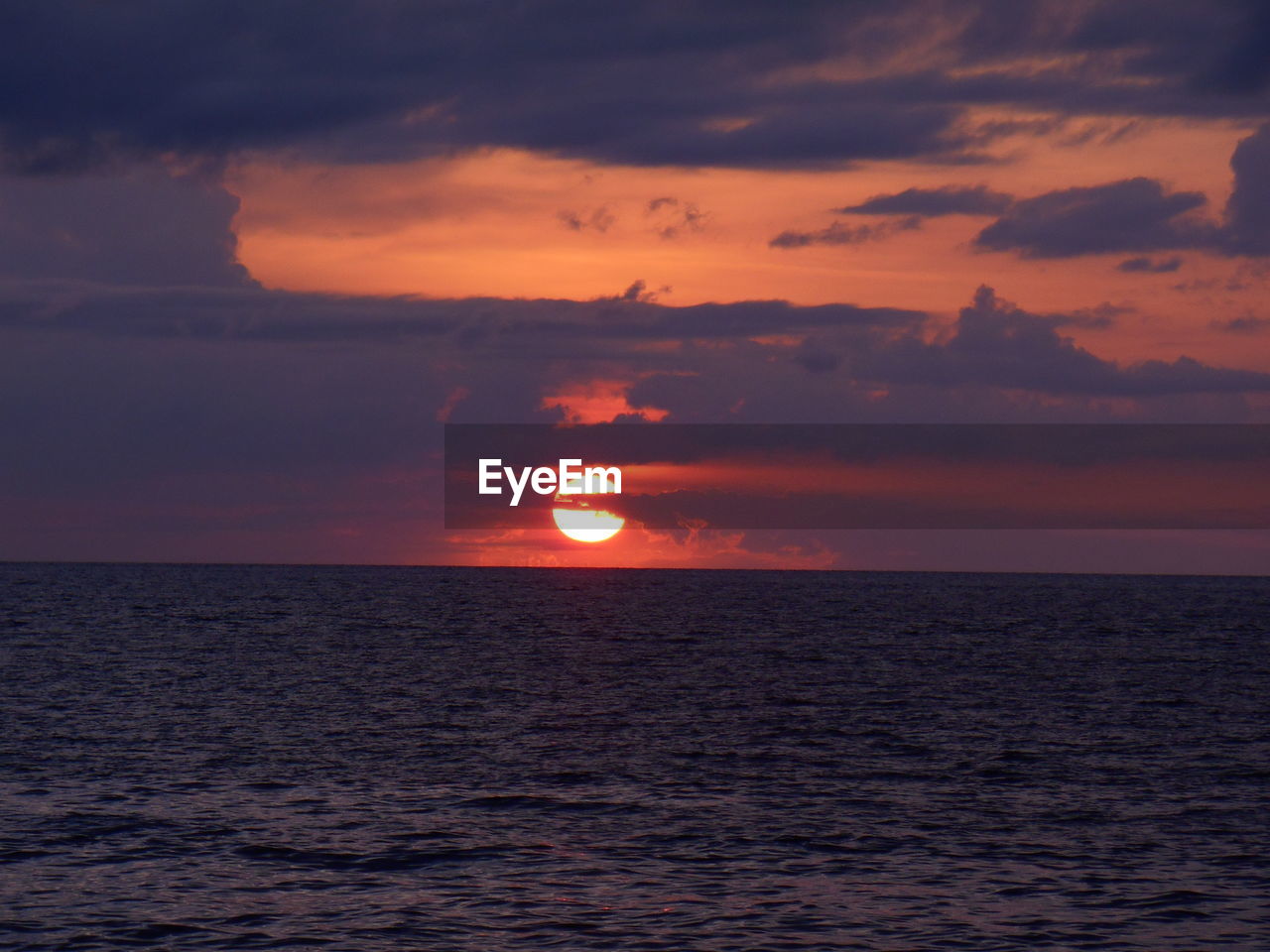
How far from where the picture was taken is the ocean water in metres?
27.7

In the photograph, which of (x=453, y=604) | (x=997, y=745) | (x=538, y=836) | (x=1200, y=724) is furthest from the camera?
(x=453, y=604)

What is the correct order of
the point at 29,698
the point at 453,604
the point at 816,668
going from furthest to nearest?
the point at 453,604, the point at 816,668, the point at 29,698

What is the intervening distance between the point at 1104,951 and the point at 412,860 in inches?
638

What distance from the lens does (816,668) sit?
279ft

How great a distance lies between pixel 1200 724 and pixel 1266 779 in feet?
46.6

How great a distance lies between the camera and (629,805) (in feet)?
129

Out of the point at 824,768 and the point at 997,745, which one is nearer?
the point at 824,768

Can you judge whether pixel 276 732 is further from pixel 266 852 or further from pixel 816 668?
pixel 816 668

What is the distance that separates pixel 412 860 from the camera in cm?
3253

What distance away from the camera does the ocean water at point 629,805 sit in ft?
90.9

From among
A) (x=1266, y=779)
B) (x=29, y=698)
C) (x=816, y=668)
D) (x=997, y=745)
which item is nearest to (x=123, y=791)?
(x=29, y=698)

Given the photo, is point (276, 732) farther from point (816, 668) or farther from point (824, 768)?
point (816, 668)

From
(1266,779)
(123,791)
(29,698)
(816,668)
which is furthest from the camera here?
(816,668)

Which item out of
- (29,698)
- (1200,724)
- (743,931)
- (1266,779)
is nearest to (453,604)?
(29,698)
